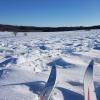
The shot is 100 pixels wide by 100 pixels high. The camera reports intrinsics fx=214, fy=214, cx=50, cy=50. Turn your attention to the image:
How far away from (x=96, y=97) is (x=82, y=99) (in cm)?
21

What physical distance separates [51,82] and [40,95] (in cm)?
58

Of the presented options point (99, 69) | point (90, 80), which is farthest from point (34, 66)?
point (90, 80)

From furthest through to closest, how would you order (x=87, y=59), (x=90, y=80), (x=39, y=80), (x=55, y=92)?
(x=87, y=59) < (x=39, y=80) < (x=90, y=80) < (x=55, y=92)

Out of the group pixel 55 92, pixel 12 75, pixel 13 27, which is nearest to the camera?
pixel 55 92

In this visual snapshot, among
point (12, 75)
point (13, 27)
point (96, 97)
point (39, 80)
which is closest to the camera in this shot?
point (96, 97)

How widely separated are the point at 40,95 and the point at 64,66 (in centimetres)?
223

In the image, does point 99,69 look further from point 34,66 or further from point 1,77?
point 1,77

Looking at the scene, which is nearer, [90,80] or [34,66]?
[90,80]

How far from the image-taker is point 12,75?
14.1 ft

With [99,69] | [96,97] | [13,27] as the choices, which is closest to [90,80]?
[96,97]

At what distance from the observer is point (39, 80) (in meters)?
4.01

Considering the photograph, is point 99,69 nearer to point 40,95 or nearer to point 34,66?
point 34,66

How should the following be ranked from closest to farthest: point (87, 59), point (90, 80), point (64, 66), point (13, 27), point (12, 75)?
point (90, 80)
point (12, 75)
point (64, 66)
point (87, 59)
point (13, 27)

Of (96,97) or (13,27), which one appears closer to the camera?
(96,97)
